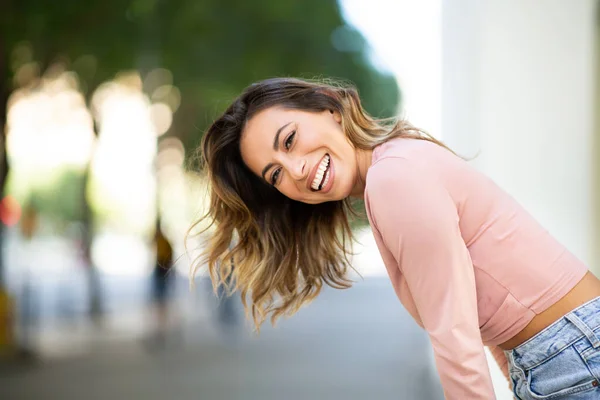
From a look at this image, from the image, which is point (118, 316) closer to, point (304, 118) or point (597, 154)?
point (597, 154)

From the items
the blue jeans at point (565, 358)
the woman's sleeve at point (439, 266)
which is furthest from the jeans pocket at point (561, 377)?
the woman's sleeve at point (439, 266)

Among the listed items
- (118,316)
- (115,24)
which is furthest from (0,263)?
(115,24)

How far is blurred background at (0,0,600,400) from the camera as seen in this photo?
21.4 feet

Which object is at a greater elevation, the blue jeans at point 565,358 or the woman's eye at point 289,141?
the woman's eye at point 289,141

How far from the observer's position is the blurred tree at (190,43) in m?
7.20

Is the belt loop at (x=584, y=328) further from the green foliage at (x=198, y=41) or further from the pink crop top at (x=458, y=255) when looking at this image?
the green foliage at (x=198, y=41)

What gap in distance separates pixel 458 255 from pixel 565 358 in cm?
30

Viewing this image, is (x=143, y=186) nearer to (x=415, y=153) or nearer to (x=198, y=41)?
(x=198, y=41)

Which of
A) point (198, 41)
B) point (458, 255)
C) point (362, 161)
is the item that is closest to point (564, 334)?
point (458, 255)

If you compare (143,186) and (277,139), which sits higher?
(277,139)

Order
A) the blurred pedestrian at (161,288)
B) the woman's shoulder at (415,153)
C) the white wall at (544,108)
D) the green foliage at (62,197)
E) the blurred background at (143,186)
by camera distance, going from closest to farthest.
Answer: the woman's shoulder at (415,153) → the white wall at (544,108) → the blurred background at (143,186) → the green foliage at (62,197) → the blurred pedestrian at (161,288)

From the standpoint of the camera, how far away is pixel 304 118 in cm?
171

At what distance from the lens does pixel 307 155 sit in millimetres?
1676

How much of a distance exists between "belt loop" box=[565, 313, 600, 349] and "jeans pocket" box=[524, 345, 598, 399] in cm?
4
